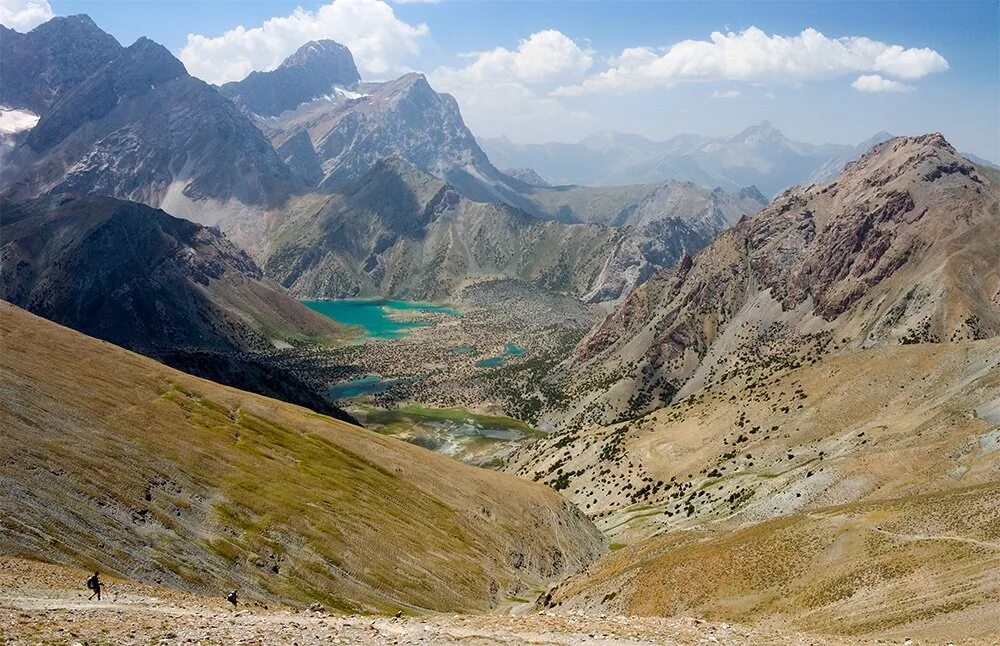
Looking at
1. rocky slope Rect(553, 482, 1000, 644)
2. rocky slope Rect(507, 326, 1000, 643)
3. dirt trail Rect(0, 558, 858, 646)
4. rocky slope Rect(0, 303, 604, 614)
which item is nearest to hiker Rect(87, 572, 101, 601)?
dirt trail Rect(0, 558, 858, 646)

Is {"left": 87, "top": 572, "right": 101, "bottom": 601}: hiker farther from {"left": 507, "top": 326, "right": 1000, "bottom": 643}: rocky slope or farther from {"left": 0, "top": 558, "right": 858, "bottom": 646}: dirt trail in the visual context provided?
{"left": 507, "top": 326, "right": 1000, "bottom": 643}: rocky slope

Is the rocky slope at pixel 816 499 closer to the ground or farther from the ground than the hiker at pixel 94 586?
closer to the ground

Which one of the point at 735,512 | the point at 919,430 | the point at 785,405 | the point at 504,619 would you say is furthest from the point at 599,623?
the point at 785,405

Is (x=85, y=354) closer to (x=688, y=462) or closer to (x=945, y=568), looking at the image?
(x=945, y=568)

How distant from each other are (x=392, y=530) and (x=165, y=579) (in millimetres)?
29624

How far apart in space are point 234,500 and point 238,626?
1391 inches

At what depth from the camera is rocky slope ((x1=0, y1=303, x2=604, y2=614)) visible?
5441cm

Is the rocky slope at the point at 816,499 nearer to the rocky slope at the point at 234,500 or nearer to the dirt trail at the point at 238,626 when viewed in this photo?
the dirt trail at the point at 238,626

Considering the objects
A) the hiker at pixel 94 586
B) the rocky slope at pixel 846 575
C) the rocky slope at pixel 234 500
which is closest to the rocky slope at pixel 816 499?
the rocky slope at pixel 846 575

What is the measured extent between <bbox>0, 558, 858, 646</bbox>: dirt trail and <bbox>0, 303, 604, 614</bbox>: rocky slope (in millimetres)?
8765

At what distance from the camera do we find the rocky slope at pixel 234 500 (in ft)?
178

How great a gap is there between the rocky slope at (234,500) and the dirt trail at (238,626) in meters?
8.76

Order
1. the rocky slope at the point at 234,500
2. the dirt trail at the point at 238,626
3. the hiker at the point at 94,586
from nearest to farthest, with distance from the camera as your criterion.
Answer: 1. the dirt trail at the point at 238,626
2. the hiker at the point at 94,586
3. the rocky slope at the point at 234,500

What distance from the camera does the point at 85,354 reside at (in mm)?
84562
